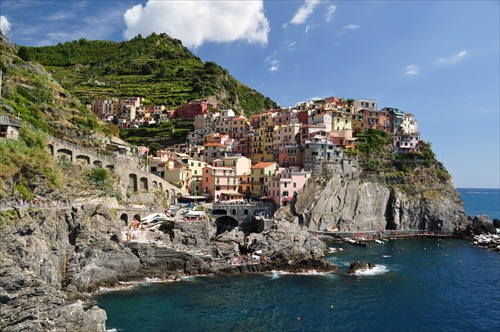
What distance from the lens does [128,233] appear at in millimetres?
44250

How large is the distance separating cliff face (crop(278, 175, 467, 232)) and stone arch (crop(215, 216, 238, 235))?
818 centimetres

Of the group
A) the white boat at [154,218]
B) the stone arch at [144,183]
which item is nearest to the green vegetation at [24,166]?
the white boat at [154,218]

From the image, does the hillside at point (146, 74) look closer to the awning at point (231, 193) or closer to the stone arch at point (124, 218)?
the awning at point (231, 193)

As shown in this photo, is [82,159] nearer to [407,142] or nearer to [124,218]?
[124,218]

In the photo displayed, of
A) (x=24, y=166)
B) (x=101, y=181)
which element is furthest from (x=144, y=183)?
(x=24, y=166)

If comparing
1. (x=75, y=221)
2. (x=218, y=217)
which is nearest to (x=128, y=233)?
(x=75, y=221)

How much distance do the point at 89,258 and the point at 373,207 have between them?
169ft

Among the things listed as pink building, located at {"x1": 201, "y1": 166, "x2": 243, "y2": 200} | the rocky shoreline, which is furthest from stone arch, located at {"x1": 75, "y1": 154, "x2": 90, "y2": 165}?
pink building, located at {"x1": 201, "y1": 166, "x2": 243, "y2": 200}

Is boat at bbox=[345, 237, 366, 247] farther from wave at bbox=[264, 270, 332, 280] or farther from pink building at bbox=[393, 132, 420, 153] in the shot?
pink building at bbox=[393, 132, 420, 153]

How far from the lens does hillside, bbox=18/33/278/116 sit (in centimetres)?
11812

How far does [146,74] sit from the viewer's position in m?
136

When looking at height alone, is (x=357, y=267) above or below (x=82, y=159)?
below

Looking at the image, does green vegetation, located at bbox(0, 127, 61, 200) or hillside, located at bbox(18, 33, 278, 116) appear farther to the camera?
hillside, located at bbox(18, 33, 278, 116)

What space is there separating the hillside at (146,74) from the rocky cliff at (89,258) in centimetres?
7074
